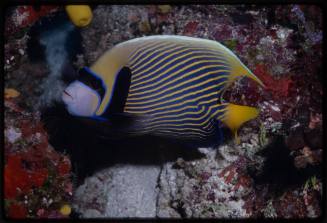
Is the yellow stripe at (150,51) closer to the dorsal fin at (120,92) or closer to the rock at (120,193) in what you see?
the dorsal fin at (120,92)

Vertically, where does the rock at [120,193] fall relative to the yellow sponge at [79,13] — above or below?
below

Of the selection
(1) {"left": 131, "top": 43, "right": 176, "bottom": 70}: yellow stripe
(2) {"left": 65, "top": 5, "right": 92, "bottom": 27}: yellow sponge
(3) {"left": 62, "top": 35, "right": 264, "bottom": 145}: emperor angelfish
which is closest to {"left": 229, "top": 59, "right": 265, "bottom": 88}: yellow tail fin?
(3) {"left": 62, "top": 35, "right": 264, "bottom": 145}: emperor angelfish

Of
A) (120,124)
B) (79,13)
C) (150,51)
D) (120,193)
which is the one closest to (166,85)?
(150,51)

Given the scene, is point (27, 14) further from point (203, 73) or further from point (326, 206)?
point (326, 206)

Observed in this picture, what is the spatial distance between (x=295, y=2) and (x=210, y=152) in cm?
118

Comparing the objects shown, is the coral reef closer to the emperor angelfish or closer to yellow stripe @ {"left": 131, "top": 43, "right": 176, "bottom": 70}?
the emperor angelfish

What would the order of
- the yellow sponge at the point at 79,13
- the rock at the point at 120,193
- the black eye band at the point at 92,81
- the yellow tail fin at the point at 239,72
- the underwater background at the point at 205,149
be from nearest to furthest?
the black eye band at the point at 92,81 → the yellow tail fin at the point at 239,72 → the underwater background at the point at 205,149 → the yellow sponge at the point at 79,13 → the rock at the point at 120,193

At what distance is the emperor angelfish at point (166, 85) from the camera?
69.3 inches

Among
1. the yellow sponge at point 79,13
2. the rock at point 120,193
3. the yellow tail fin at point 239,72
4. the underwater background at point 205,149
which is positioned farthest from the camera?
the rock at point 120,193

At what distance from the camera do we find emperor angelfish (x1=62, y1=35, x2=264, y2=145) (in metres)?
1.76

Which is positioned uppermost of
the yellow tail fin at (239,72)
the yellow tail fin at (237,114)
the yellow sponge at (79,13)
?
the yellow sponge at (79,13)

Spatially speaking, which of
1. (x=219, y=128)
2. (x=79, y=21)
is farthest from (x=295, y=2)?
(x=79, y=21)

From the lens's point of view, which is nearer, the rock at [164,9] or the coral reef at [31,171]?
the coral reef at [31,171]

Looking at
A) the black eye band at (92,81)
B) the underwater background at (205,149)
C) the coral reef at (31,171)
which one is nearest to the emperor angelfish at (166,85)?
the black eye band at (92,81)
